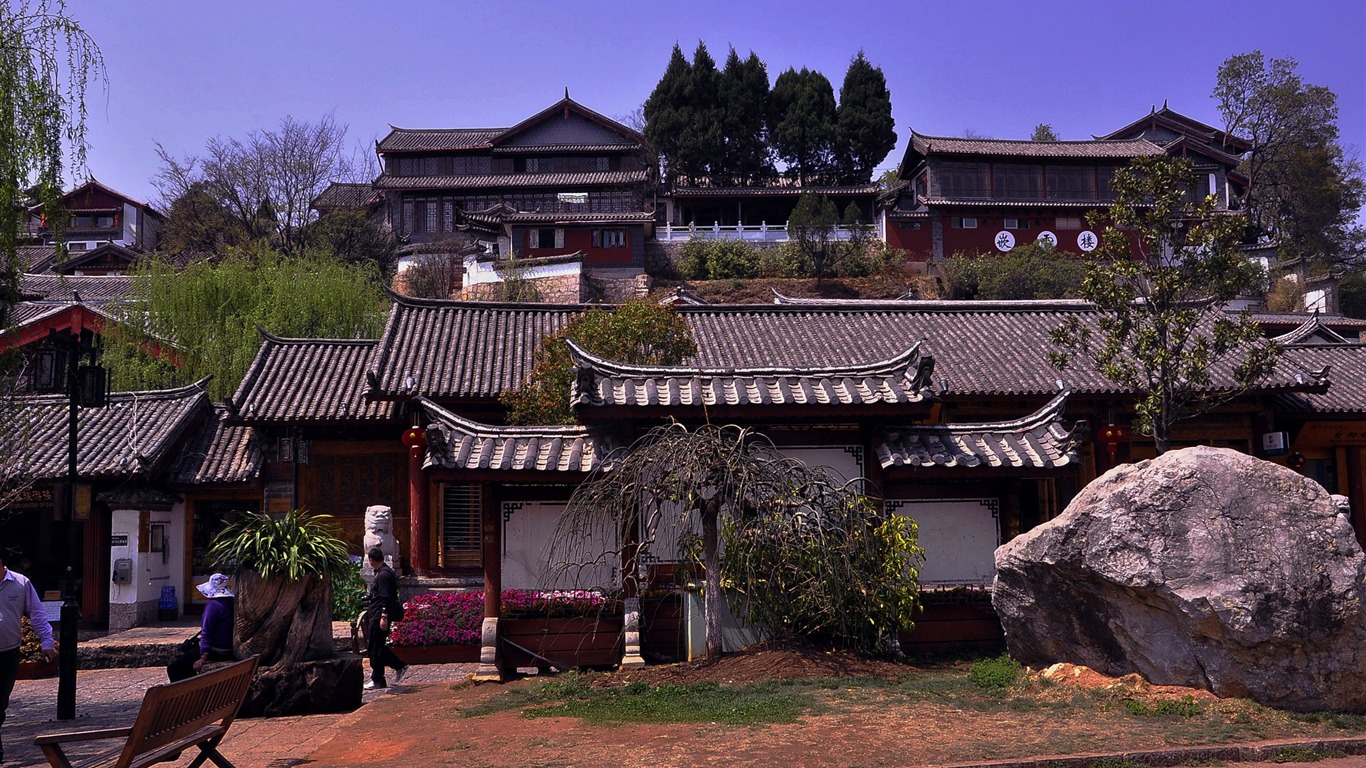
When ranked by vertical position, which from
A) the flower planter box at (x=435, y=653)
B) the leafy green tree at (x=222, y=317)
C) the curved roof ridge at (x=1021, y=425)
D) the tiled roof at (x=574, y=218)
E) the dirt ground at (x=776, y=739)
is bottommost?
the flower planter box at (x=435, y=653)

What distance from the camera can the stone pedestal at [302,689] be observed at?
8.95 metres

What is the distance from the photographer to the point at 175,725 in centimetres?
593

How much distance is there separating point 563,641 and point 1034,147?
38612mm

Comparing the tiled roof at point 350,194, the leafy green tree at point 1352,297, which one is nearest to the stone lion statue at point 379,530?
the tiled roof at point 350,194

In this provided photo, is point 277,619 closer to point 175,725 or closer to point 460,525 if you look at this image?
point 175,725

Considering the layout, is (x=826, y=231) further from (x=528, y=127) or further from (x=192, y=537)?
(x=192, y=537)

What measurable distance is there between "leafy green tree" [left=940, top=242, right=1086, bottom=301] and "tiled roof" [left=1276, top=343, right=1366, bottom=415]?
14.1 m

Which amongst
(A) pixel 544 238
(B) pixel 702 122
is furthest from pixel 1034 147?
(A) pixel 544 238

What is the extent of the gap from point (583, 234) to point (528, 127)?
316 inches

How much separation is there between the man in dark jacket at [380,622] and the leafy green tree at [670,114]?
37.0 metres

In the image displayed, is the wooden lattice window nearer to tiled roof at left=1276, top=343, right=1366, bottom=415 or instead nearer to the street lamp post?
the street lamp post

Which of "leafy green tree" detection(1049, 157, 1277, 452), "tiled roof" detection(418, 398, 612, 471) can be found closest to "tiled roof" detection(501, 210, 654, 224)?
"leafy green tree" detection(1049, 157, 1277, 452)

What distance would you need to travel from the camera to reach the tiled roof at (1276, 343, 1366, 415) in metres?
18.6

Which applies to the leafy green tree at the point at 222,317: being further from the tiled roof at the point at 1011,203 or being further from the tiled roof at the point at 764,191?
the tiled roof at the point at 1011,203
